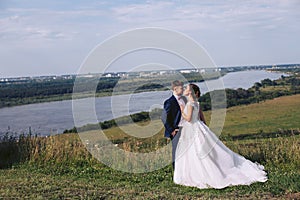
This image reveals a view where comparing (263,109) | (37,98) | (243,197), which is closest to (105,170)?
(243,197)

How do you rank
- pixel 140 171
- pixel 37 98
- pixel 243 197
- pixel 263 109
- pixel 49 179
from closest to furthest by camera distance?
pixel 243 197
pixel 49 179
pixel 140 171
pixel 263 109
pixel 37 98

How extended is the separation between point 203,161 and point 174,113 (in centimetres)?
100

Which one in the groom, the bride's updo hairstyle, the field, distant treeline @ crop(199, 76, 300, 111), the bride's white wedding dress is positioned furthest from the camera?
distant treeline @ crop(199, 76, 300, 111)

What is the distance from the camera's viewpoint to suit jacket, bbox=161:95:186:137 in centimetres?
725

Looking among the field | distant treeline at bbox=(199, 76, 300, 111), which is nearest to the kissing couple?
the field

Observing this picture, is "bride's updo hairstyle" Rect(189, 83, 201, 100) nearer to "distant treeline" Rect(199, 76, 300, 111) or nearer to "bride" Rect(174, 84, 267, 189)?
"bride" Rect(174, 84, 267, 189)

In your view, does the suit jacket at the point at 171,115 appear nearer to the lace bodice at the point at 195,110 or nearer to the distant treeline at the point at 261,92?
the lace bodice at the point at 195,110

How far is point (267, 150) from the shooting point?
337 inches

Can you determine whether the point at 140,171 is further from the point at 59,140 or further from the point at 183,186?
the point at 59,140

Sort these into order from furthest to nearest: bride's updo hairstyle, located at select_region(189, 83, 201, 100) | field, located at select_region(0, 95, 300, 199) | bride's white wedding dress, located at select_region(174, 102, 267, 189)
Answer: bride's updo hairstyle, located at select_region(189, 83, 201, 100) < bride's white wedding dress, located at select_region(174, 102, 267, 189) < field, located at select_region(0, 95, 300, 199)

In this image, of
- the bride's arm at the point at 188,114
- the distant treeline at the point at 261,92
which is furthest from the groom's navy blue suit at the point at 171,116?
the distant treeline at the point at 261,92

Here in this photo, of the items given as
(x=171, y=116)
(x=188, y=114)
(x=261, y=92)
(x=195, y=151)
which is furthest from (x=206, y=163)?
(x=261, y=92)

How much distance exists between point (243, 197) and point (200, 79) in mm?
2233

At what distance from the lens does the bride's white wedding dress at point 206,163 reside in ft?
22.4
